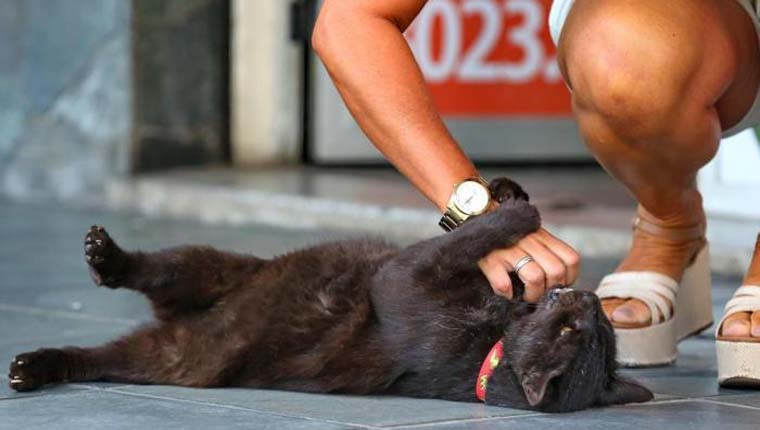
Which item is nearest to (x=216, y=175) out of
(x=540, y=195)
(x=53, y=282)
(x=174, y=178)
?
(x=174, y=178)

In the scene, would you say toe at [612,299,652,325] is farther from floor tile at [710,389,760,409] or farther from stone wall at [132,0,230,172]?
stone wall at [132,0,230,172]

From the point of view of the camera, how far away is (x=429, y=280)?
2.39m

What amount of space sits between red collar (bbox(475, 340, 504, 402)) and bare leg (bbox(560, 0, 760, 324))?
0.54 m

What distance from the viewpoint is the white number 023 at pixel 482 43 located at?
5.88 metres

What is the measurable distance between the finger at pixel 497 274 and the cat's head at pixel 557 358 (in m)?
0.05

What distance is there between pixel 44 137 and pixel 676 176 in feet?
11.2

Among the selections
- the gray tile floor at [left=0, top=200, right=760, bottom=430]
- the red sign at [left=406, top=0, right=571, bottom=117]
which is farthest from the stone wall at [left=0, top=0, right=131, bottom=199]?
the gray tile floor at [left=0, top=200, right=760, bottom=430]

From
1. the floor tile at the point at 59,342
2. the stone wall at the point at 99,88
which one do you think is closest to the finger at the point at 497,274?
the floor tile at the point at 59,342

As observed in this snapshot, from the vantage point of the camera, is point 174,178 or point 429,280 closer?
point 429,280

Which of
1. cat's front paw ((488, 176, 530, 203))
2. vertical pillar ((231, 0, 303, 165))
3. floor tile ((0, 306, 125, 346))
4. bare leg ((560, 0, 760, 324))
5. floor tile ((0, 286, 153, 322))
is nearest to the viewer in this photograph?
cat's front paw ((488, 176, 530, 203))

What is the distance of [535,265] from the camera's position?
2275 millimetres

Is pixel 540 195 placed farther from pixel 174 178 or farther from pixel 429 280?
pixel 429 280

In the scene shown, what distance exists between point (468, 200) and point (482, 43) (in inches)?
143

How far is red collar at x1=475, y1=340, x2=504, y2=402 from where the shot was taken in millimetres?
2316
